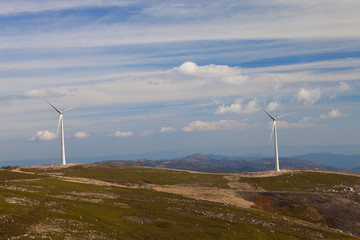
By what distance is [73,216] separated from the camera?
6975 centimetres

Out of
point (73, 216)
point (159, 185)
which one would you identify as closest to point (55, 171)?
point (159, 185)

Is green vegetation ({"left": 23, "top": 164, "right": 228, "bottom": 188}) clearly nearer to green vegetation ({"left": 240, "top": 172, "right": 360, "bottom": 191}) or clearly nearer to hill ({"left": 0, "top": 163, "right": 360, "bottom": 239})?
hill ({"left": 0, "top": 163, "right": 360, "bottom": 239})

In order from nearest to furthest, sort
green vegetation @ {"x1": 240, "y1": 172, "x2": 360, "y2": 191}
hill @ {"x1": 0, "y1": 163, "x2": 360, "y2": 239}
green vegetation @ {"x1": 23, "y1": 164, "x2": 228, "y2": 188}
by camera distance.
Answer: hill @ {"x1": 0, "y1": 163, "x2": 360, "y2": 239}
green vegetation @ {"x1": 240, "y1": 172, "x2": 360, "y2": 191}
green vegetation @ {"x1": 23, "y1": 164, "x2": 228, "y2": 188}

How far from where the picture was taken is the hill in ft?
→ 211

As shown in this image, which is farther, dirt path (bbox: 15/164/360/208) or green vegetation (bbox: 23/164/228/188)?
green vegetation (bbox: 23/164/228/188)

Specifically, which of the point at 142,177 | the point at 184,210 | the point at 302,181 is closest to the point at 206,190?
the point at 142,177

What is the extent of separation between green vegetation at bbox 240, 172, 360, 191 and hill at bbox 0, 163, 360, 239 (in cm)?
42

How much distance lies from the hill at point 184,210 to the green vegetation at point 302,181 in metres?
0.42

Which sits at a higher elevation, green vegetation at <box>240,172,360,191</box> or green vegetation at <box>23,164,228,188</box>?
green vegetation at <box>23,164,228,188</box>

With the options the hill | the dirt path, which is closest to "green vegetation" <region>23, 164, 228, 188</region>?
the hill

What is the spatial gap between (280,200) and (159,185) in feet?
176

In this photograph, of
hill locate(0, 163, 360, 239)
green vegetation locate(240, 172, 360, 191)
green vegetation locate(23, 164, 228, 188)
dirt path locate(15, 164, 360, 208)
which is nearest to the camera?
hill locate(0, 163, 360, 239)

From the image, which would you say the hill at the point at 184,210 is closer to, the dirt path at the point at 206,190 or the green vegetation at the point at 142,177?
the dirt path at the point at 206,190

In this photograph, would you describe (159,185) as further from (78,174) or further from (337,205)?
(337,205)
